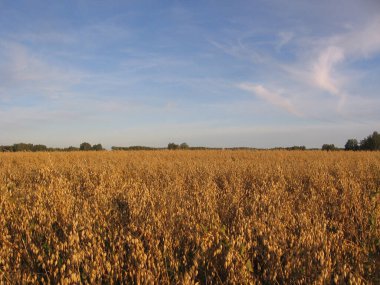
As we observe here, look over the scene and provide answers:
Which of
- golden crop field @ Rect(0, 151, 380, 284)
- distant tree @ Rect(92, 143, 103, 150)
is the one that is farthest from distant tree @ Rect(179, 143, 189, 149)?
golden crop field @ Rect(0, 151, 380, 284)

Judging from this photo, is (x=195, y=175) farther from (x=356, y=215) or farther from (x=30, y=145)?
(x=30, y=145)

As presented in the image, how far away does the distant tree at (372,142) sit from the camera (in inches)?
1199

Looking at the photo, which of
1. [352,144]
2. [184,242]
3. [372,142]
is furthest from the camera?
[352,144]

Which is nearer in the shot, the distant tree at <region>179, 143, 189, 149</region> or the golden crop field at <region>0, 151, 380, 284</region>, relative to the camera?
the golden crop field at <region>0, 151, 380, 284</region>

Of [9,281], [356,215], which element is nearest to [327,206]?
[356,215]

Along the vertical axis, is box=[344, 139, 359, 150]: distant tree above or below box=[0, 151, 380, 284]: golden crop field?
above

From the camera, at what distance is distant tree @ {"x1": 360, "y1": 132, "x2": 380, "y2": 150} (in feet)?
99.9

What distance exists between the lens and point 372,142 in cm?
3102

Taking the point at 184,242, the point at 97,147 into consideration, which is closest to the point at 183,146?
the point at 97,147

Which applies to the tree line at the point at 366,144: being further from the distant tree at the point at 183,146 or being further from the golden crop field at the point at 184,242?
the golden crop field at the point at 184,242

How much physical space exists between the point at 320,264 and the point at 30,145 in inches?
1465

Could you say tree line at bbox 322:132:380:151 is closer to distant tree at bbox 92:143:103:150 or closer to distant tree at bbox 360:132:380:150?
distant tree at bbox 360:132:380:150

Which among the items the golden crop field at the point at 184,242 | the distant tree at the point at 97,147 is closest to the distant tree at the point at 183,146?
the distant tree at the point at 97,147

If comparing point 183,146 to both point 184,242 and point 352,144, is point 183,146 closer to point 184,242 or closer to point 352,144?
point 352,144
